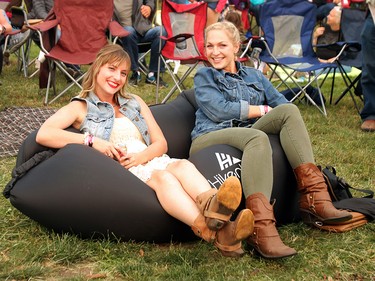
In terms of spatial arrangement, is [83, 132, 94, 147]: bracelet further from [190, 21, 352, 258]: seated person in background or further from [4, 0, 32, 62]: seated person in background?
[4, 0, 32, 62]: seated person in background

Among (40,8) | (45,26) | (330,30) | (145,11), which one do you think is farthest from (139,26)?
(330,30)

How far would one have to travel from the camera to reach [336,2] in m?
8.52

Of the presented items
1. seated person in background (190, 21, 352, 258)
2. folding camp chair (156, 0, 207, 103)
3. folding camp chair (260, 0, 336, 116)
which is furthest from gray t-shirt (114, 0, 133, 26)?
seated person in background (190, 21, 352, 258)

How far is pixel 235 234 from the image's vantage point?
2732mm

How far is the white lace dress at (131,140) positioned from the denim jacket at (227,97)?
348 millimetres

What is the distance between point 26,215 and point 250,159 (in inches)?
42.9

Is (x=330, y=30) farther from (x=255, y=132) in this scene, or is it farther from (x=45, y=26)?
(x=255, y=132)

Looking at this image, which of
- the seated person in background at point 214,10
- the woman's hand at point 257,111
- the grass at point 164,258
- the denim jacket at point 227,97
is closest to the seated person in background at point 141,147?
the grass at point 164,258

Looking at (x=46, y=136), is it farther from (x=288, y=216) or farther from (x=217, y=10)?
(x=217, y=10)

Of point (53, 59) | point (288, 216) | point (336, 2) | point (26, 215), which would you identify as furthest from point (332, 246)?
point (336, 2)

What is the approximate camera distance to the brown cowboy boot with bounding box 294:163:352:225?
320cm

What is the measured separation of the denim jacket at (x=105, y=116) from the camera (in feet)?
11.1

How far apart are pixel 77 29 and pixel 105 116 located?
11.8 ft

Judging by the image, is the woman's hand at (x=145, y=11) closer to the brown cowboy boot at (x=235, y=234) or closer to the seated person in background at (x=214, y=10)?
the seated person in background at (x=214, y=10)
